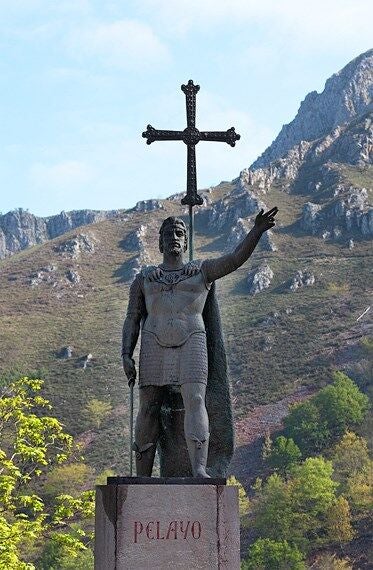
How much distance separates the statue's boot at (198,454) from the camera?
797 centimetres

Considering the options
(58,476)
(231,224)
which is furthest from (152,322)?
(231,224)

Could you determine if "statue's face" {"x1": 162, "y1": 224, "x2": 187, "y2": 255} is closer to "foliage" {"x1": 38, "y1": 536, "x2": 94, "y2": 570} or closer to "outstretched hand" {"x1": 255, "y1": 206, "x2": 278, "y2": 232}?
"outstretched hand" {"x1": 255, "y1": 206, "x2": 278, "y2": 232}

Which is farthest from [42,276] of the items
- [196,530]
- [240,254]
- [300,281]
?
[196,530]

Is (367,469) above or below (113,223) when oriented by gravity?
below

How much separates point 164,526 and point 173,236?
8.60 ft

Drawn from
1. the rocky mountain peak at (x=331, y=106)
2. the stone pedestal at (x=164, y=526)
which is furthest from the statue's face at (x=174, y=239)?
the rocky mountain peak at (x=331, y=106)

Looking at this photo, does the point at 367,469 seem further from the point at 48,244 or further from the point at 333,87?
the point at 333,87

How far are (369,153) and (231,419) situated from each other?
11364 centimetres

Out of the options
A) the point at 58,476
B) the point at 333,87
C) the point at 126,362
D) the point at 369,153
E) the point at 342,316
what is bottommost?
the point at 58,476

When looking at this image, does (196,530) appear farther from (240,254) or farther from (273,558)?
(273,558)

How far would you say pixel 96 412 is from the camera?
69.2m

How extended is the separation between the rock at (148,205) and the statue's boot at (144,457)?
113 meters

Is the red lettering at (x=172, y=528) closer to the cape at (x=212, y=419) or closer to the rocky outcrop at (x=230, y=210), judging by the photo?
the cape at (x=212, y=419)

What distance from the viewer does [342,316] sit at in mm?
84750
